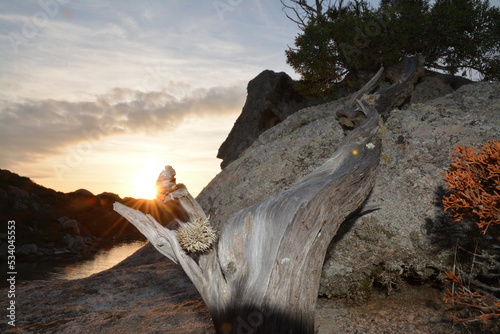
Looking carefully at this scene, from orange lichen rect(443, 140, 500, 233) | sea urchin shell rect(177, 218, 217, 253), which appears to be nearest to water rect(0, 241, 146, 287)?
sea urchin shell rect(177, 218, 217, 253)

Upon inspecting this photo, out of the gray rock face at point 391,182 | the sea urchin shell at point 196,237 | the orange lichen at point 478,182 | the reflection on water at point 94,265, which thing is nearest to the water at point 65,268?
the reflection on water at point 94,265

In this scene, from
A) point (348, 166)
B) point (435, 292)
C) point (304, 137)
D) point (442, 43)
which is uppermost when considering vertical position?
point (442, 43)

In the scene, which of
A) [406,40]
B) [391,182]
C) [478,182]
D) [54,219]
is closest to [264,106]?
[406,40]

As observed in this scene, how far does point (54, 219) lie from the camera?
1332 inches

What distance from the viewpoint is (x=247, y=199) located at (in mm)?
8633

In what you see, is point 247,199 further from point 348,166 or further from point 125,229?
point 125,229

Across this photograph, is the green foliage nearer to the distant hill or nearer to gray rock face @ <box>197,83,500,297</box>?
gray rock face @ <box>197,83,500,297</box>

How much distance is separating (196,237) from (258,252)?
2.81 feet

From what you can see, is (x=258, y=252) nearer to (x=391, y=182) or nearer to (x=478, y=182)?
(x=478, y=182)

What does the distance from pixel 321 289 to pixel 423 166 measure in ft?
10.9

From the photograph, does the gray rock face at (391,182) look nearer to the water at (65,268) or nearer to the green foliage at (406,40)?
the green foliage at (406,40)

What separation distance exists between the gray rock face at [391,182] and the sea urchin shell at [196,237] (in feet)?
8.66

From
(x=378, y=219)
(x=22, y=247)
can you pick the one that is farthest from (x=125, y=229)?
(x=378, y=219)

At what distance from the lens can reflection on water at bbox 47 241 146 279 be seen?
2008 centimetres
